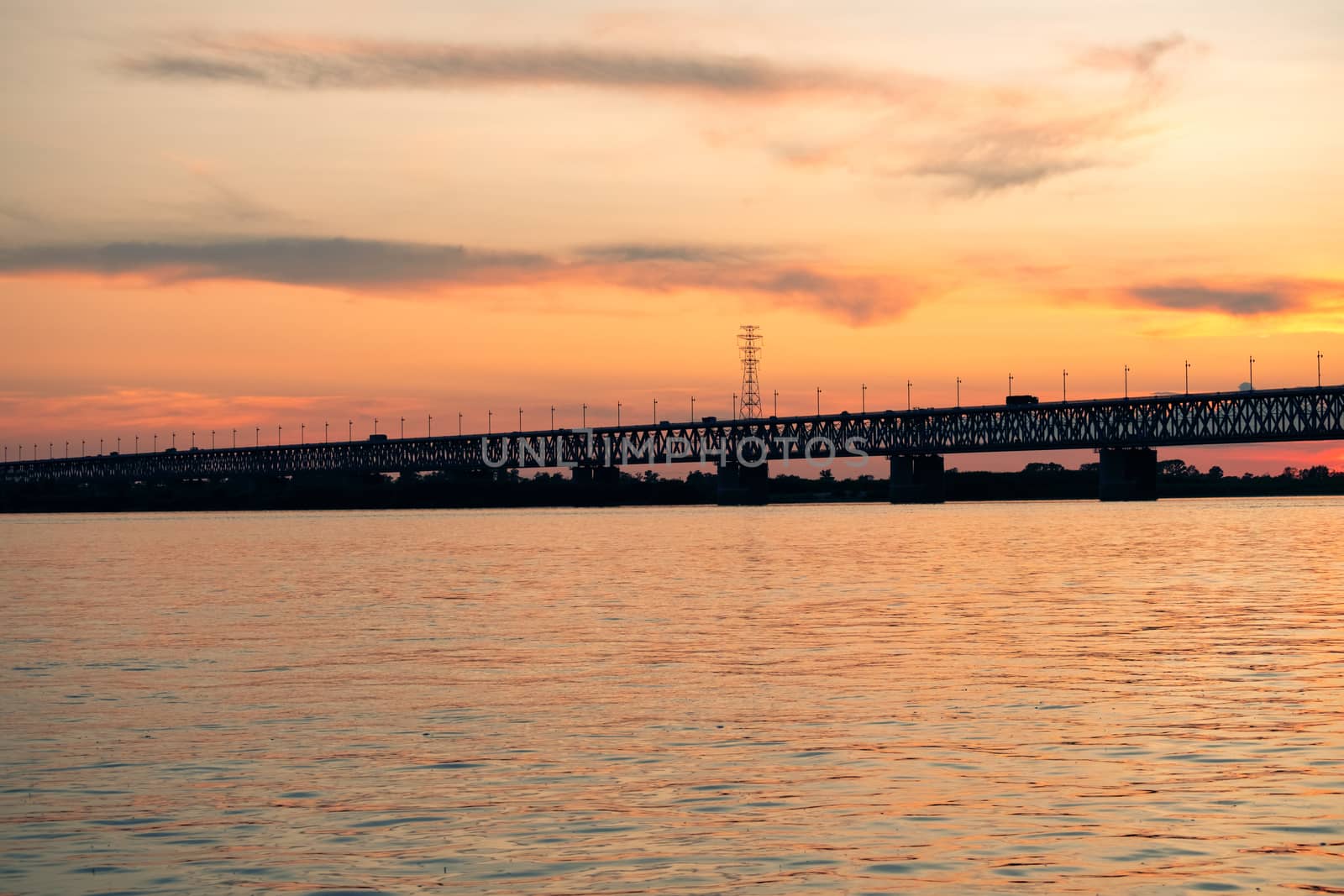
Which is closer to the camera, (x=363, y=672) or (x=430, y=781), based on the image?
(x=430, y=781)

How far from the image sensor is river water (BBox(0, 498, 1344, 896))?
14.7m

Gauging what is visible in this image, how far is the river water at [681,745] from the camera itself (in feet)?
48.3

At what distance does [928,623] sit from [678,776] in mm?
21308

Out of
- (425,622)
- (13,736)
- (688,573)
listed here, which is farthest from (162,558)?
(13,736)

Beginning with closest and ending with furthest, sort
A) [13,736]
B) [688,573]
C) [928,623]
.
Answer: [13,736] → [928,623] → [688,573]

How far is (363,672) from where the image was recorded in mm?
30406

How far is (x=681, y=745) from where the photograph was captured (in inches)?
834

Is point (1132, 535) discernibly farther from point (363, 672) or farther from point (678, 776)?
point (678, 776)

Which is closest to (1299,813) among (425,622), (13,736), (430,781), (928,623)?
(430,781)

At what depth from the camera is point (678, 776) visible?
1889 centimetres

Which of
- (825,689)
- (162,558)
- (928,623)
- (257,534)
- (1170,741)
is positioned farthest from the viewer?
(257,534)

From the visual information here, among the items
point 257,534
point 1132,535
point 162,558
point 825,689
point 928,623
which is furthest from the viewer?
point 257,534

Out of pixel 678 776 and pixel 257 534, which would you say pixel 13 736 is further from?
pixel 257 534

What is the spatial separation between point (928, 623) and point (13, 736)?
23.1m
